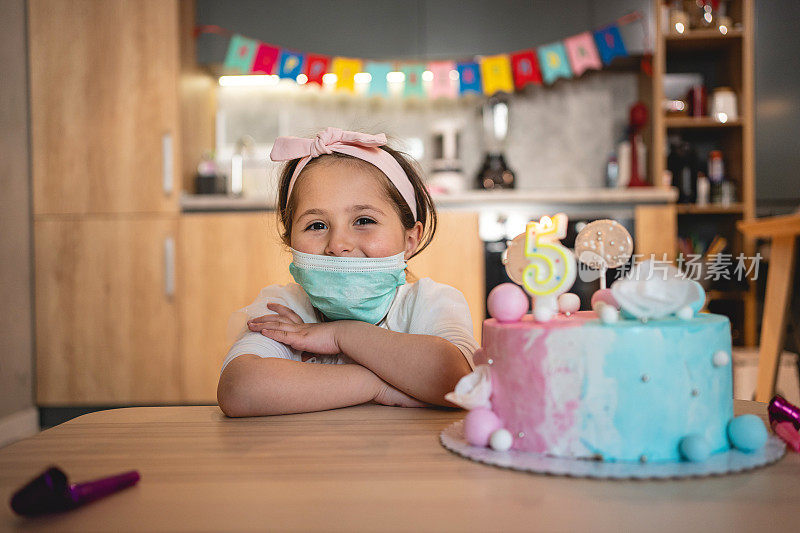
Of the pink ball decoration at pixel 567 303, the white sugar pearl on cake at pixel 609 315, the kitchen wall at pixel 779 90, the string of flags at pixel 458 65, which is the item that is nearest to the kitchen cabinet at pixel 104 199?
the string of flags at pixel 458 65

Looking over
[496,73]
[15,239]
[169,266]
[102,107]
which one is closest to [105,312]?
[169,266]

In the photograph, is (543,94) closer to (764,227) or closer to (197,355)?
(764,227)

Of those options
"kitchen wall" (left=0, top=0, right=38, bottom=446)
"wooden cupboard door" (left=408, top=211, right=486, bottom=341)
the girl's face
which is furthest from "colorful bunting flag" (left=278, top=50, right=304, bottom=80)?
the girl's face

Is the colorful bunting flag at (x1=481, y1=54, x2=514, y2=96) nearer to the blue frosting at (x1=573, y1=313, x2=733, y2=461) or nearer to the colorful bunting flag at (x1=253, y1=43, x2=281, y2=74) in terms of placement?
the colorful bunting flag at (x1=253, y1=43, x2=281, y2=74)

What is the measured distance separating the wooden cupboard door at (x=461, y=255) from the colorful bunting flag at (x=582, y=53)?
920mm

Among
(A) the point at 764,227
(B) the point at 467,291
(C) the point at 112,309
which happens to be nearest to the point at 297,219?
(A) the point at 764,227

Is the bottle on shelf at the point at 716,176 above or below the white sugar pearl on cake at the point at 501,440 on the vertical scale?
above

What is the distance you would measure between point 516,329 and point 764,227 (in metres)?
1.86

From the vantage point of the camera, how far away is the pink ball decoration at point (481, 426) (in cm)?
53

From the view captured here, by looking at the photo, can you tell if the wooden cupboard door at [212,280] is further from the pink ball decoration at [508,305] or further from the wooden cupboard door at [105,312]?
the pink ball decoration at [508,305]

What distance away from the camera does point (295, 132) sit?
3.46 m

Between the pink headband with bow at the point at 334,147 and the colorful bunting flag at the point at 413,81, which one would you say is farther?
the colorful bunting flag at the point at 413,81

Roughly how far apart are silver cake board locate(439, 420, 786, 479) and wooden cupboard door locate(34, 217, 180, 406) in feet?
8.34

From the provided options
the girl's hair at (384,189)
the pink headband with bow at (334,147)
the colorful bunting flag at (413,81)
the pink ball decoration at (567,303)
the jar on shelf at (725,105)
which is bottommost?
the pink ball decoration at (567,303)
